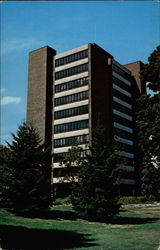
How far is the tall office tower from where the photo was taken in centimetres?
6131

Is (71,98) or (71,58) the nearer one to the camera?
(71,98)

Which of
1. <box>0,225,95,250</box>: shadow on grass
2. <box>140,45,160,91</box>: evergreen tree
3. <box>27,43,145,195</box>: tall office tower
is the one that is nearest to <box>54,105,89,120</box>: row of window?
<box>27,43,145,195</box>: tall office tower

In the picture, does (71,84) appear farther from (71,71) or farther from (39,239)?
(39,239)

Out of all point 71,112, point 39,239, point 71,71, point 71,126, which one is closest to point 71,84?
point 71,71

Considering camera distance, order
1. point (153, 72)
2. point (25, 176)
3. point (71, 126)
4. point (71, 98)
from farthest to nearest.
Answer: point (71, 98), point (71, 126), point (25, 176), point (153, 72)

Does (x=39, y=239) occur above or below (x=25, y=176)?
below

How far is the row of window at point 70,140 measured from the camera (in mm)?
59000

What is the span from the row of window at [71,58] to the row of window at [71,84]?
16.2 feet

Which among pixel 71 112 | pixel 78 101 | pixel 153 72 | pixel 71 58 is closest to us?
pixel 153 72

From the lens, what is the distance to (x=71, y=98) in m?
63.4

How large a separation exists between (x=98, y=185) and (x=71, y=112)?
4008 cm

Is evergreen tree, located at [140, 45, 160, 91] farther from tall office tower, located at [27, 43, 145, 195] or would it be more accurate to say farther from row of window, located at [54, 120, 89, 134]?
row of window, located at [54, 120, 89, 134]

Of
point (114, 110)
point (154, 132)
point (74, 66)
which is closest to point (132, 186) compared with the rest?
point (114, 110)

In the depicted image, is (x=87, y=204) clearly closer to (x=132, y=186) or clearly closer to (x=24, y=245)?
(x=24, y=245)
